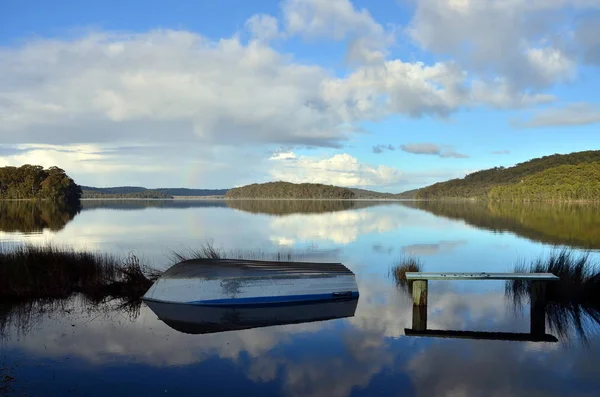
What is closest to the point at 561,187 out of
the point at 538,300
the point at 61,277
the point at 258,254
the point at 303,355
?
the point at 258,254

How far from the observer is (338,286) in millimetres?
11422

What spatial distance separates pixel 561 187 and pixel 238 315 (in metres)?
144

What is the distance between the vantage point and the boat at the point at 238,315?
9.36m

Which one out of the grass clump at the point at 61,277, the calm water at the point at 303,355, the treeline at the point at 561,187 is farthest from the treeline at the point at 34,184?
the treeline at the point at 561,187

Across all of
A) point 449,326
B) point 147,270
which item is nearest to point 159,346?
point 449,326

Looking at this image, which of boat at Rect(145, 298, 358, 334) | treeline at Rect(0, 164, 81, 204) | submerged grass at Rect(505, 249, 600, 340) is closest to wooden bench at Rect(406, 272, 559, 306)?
submerged grass at Rect(505, 249, 600, 340)

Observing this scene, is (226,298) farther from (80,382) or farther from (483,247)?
(483,247)

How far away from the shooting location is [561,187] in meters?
133

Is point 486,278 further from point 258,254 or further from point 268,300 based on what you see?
point 258,254

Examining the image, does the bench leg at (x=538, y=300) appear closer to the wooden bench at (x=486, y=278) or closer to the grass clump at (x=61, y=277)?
the wooden bench at (x=486, y=278)

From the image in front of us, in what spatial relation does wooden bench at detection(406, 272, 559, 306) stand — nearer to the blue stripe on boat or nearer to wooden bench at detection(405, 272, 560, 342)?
Answer: wooden bench at detection(405, 272, 560, 342)

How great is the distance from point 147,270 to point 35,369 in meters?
8.10

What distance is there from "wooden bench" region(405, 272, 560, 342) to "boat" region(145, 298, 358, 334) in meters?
1.50

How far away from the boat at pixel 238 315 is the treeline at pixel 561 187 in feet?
437
